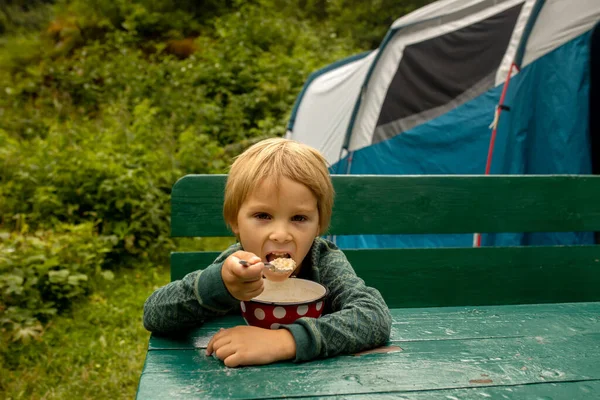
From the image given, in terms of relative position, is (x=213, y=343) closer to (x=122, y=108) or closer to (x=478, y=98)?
(x=478, y=98)

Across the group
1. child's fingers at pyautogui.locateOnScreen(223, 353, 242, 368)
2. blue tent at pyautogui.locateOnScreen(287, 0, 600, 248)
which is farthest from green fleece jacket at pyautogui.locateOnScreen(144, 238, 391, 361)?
blue tent at pyautogui.locateOnScreen(287, 0, 600, 248)

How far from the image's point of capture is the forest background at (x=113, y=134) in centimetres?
306

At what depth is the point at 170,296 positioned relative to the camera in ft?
4.28

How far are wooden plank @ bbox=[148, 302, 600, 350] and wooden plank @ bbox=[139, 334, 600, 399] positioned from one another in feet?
0.20

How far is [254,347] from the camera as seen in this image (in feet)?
3.83

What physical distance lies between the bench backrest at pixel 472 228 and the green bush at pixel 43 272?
188 centimetres

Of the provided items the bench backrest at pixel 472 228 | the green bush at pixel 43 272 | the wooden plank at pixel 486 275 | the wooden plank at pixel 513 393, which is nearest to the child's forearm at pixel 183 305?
the wooden plank at pixel 513 393

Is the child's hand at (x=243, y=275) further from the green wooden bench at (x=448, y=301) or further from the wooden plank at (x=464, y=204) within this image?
the wooden plank at (x=464, y=204)

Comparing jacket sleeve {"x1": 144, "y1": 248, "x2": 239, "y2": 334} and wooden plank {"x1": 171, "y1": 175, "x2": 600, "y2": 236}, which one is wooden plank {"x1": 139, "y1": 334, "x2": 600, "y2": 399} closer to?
jacket sleeve {"x1": 144, "y1": 248, "x2": 239, "y2": 334}

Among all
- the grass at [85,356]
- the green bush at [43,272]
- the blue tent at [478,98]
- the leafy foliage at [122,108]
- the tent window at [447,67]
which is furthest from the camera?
the leafy foliage at [122,108]

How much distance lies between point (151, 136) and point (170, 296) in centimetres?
474

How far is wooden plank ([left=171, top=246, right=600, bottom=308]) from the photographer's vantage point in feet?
7.03

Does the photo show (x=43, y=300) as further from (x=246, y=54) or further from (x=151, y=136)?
(x=246, y=54)

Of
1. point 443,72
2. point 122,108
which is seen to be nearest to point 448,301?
point 443,72
